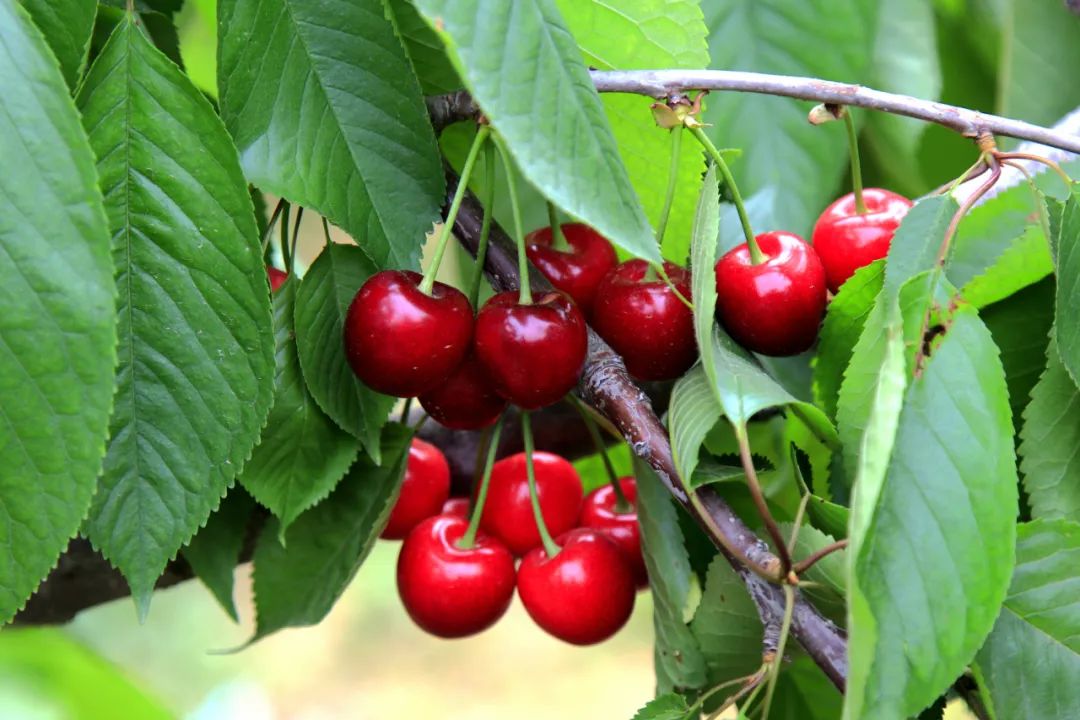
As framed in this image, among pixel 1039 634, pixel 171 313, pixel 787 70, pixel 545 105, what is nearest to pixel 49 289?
pixel 171 313

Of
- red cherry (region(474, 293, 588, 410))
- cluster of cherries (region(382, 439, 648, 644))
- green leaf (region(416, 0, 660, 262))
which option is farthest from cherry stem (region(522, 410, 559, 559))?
green leaf (region(416, 0, 660, 262))

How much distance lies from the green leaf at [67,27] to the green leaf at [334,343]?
0.14 metres

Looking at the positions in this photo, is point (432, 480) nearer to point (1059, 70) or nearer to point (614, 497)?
point (614, 497)

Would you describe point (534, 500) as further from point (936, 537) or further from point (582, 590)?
point (936, 537)

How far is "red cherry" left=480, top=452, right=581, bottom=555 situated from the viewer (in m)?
0.69

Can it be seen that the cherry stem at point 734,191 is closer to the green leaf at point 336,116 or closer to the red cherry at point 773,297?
the red cherry at point 773,297

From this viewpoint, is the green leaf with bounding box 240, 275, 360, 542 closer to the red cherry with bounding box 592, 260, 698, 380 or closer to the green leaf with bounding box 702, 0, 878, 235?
the red cherry with bounding box 592, 260, 698, 380

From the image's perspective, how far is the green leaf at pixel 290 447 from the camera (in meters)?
0.56

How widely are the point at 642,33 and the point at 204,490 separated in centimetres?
28

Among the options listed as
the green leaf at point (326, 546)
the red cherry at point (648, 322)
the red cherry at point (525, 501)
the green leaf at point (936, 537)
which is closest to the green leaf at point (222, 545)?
the green leaf at point (326, 546)

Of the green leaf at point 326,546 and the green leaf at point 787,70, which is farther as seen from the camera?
the green leaf at point 787,70

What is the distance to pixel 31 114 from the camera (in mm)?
397

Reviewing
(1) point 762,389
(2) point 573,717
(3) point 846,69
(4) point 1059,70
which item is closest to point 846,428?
(1) point 762,389

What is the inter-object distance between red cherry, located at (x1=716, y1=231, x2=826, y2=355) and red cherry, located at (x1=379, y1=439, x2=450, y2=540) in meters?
0.25
